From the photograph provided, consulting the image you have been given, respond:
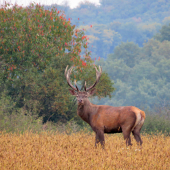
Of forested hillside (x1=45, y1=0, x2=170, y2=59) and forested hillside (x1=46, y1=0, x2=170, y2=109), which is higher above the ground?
forested hillside (x1=45, y1=0, x2=170, y2=59)

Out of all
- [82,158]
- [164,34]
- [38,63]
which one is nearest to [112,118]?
[82,158]

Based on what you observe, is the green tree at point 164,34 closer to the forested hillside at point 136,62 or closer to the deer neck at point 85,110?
the forested hillside at point 136,62

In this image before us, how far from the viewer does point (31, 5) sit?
18766 millimetres

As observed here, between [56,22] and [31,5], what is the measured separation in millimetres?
2222

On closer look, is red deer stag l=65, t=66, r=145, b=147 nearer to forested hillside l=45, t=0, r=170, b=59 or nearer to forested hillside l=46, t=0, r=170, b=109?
forested hillside l=46, t=0, r=170, b=109

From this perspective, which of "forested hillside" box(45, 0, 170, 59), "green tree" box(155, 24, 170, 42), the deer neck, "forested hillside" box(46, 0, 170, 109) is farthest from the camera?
"forested hillside" box(45, 0, 170, 59)

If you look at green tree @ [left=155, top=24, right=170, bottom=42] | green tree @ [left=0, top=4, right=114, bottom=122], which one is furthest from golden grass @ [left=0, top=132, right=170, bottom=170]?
green tree @ [left=155, top=24, right=170, bottom=42]

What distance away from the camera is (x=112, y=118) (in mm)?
8539

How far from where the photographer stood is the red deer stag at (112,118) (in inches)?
329

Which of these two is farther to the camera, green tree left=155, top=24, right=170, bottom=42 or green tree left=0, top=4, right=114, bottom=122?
green tree left=155, top=24, right=170, bottom=42

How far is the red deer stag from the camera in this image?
836 cm

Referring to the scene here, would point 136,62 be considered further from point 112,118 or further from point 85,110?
point 112,118

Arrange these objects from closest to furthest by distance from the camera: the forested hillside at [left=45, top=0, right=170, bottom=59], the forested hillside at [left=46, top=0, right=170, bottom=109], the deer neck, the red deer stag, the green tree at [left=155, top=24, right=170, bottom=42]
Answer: the red deer stag < the deer neck < the forested hillside at [left=46, top=0, right=170, bottom=109] < the green tree at [left=155, top=24, right=170, bottom=42] < the forested hillside at [left=45, top=0, right=170, bottom=59]

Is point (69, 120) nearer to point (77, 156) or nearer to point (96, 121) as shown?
point (96, 121)
